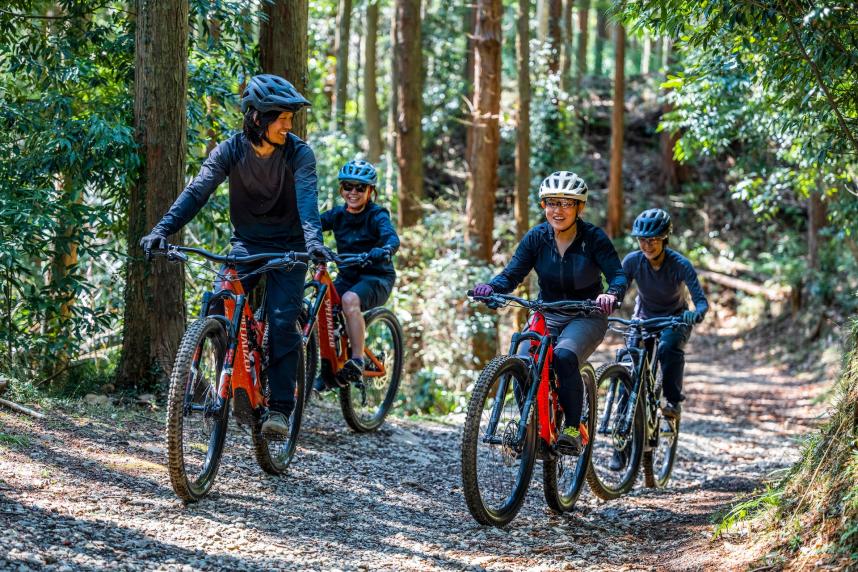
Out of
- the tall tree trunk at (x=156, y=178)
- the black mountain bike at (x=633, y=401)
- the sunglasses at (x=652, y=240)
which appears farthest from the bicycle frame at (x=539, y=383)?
the tall tree trunk at (x=156, y=178)

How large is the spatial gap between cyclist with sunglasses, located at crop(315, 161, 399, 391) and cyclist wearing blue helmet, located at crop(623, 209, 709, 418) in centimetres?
215

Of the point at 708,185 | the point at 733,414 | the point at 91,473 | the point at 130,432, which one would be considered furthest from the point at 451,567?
the point at 708,185

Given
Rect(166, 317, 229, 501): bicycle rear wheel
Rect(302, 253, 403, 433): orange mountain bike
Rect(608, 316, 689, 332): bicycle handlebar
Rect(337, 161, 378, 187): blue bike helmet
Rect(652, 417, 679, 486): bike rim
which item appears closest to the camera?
Rect(166, 317, 229, 501): bicycle rear wheel

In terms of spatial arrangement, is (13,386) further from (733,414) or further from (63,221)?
(733,414)

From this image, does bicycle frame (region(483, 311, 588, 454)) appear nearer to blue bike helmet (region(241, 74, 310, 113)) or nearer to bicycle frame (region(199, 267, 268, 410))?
bicycle frame (region(199, 267, 268, 410))

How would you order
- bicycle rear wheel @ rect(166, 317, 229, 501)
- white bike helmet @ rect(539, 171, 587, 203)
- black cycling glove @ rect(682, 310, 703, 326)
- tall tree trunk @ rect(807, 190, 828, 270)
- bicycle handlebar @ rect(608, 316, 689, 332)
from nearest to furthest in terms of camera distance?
bicycle rear wheel @ rect(166, 317, 229, 501)
white bike helmet @ rect(539, 171, 587, 203)
black cycling glove @ rect(682, 310, 703, 326)
bicycle handlebar @ rect(608, 316, 689, 332)
tall tree trunk @ rect(807, 190, 828, 270)

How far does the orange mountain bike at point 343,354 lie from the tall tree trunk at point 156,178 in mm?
1166

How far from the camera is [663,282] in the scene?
8234 millimetres

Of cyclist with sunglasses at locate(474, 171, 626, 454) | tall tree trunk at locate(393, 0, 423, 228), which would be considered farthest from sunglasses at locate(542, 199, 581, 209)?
tall tree trunk at locate(393, 0, 423, 228)

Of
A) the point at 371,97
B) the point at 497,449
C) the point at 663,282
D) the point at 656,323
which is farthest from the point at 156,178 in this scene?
the point at 371,97

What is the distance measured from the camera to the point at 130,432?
6.72 metres

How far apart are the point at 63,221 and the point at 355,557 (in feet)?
13.6

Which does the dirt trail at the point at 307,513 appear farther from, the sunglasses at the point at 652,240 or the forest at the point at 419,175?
the sunglasses at the point at 652,240

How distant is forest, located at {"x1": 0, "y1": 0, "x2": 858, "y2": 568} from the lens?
6.61 meters
